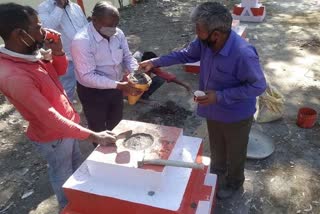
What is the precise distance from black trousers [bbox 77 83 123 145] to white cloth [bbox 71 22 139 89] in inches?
5.2

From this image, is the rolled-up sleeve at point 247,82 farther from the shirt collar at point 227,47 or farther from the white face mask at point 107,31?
the white face mask at point 107,31

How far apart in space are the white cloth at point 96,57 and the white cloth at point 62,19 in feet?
2.91

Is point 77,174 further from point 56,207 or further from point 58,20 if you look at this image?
point 58,20

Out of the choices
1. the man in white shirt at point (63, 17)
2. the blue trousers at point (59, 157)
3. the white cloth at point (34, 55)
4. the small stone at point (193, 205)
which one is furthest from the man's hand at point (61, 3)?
the small stone at point (193, 205)

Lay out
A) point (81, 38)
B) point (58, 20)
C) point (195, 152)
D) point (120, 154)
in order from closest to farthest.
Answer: point (120, 154), point (195, 152), point (81, 38), point (58, 20)

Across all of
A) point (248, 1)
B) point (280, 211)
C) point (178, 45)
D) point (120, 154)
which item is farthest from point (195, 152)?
point (248, 1)

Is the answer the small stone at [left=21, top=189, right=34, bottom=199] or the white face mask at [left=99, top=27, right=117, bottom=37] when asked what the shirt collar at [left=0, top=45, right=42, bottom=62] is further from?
the small stone at [left=21, top=189, right=34, bottom=199]

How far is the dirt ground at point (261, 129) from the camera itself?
3650mm

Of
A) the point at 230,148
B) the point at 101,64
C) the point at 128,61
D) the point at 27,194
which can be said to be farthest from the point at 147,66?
the point at 27,194

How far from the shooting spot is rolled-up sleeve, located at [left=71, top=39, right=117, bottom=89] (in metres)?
3.18

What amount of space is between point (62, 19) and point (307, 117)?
11.1ft

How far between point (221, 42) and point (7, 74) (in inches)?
64.2

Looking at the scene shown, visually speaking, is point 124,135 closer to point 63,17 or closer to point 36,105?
point 36,105

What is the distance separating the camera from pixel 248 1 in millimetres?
8547
